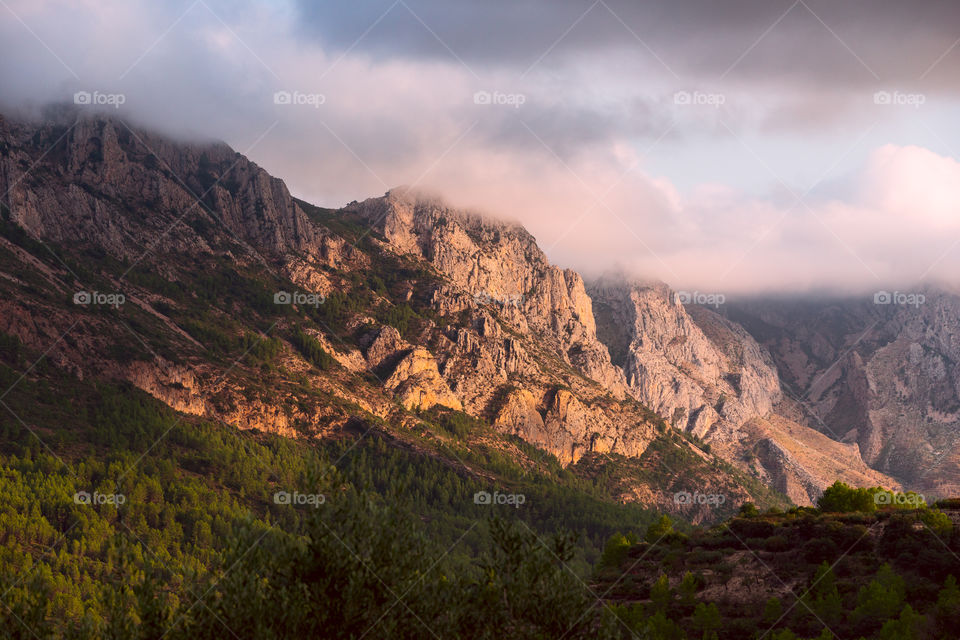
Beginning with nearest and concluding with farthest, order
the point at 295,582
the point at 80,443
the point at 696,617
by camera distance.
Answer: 1. the point at 295,582
2. the point at 696,617
3. the point at 80,443

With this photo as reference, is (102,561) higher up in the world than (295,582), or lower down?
lower down

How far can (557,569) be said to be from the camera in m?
37.3

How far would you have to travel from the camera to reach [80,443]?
603 feet

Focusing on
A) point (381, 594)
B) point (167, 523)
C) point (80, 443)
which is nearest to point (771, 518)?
point (381, 594)

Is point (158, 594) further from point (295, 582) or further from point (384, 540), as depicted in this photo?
point (384, 540)

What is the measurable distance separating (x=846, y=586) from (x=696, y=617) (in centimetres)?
1480

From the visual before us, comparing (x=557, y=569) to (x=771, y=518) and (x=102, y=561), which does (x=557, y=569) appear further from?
(x=102, y=561)

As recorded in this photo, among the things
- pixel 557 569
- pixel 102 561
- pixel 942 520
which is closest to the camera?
pixel 557 569

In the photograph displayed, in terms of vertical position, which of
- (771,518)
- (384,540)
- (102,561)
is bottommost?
(102,561)

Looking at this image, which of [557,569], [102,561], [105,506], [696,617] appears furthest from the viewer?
[105,506]

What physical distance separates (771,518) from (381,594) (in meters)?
74.8

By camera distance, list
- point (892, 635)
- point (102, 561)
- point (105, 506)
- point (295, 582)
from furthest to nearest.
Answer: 1. point (105, 506)
2. point (102, 561)
3. point (892, 635)
4. point (295, 582)

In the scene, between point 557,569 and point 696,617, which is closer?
point 557,569

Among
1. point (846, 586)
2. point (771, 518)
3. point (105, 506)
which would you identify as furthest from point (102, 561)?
point (846, 586)
